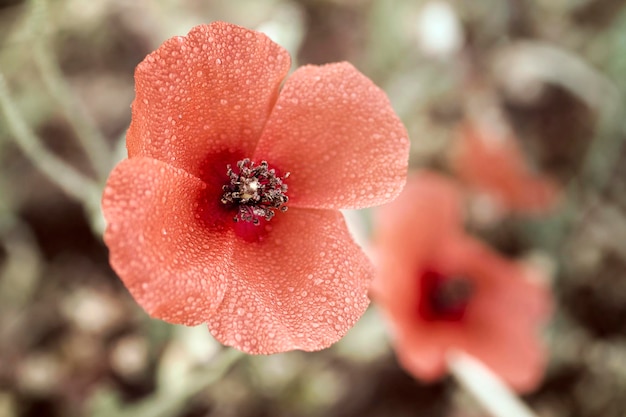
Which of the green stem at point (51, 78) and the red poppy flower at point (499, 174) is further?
the red poppy flower at point (499, 174)

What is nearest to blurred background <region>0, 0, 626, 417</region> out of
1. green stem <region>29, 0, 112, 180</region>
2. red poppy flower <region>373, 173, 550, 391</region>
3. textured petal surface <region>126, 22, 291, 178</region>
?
green stem <region>29, 0, 112, 180</region>

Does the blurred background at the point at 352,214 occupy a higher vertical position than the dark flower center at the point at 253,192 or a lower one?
lower

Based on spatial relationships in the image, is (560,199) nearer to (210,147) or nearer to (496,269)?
(496,269)

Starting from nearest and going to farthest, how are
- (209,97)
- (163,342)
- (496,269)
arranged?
(209,97) → (163,342) → (496,269)

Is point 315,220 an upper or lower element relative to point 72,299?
upper

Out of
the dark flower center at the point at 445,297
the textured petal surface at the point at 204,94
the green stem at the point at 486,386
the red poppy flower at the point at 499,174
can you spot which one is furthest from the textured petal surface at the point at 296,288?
the red poppy flower at the point at 499,174

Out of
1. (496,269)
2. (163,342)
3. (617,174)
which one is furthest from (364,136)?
(617,174)

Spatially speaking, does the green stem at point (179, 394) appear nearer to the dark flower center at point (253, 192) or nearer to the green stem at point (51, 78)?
the dark flower center at point (253, 192)

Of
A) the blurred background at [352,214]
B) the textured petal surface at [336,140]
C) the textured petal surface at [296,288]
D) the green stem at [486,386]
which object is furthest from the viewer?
the blurred background at [352,214]
